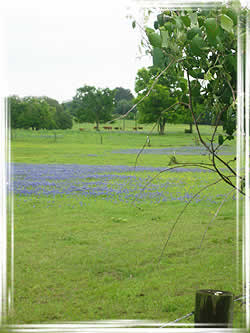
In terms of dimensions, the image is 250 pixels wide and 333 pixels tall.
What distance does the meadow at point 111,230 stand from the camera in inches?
94.5

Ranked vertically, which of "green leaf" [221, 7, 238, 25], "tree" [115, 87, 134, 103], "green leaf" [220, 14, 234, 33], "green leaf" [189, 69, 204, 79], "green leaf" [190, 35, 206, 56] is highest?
"tree" [115, 87, 134, 103]

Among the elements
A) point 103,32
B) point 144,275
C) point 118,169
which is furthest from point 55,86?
point 118,169

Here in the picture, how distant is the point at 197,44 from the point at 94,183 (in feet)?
12.8

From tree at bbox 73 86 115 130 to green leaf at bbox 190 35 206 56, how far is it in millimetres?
2015

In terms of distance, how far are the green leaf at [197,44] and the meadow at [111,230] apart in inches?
12.5

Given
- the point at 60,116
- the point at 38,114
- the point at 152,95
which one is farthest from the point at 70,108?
the point at 152,95

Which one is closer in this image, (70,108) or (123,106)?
(70,108)

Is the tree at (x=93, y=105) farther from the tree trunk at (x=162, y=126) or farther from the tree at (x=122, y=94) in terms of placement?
the tree trunk at (x=162, y=126)

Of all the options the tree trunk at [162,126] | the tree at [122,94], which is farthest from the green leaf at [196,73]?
the tree trunk at [162,126]

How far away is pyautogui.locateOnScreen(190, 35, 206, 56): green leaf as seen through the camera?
1.17 meters

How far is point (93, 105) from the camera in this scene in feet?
10.5

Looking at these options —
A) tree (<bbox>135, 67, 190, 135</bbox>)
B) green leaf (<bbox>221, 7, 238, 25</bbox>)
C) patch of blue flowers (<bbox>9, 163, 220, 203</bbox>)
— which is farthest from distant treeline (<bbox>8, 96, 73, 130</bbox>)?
green leaf (<bbox>221, 7, 238, 25</bbox>)

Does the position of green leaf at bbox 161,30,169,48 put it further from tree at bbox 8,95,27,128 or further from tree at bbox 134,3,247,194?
tree at bbox 8,95,27,128

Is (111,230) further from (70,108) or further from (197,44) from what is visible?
(197,44)
